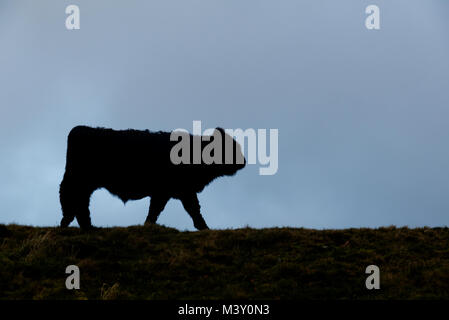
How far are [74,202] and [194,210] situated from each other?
13.2ft

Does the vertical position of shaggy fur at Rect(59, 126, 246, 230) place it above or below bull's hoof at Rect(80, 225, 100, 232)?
above

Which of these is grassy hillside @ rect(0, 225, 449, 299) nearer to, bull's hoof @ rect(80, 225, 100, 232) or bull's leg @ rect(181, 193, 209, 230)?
bull's hoof @ rect(80, 225, 100, 232)

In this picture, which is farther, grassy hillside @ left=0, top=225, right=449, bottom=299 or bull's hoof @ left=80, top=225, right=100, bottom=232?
bull's hoof @ left=80, top=225, right=100, bottom=232

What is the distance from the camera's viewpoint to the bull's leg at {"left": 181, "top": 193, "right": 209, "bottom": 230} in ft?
54.4

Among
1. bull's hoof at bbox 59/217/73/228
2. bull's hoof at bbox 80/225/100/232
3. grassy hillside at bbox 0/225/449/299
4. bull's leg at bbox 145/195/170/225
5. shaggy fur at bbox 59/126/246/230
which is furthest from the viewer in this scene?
bull's leg at bbox 145/195/170/225

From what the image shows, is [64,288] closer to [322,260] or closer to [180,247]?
[180,247]

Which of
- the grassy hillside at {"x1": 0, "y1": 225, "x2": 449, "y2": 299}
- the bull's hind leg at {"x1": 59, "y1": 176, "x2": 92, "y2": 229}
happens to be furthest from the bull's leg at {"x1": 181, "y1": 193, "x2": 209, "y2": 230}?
the bull's hind leg at {"x1": 59, "y1": 176, "x2": 92, "y2": 229}

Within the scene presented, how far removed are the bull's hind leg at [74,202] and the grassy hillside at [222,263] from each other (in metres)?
1.20

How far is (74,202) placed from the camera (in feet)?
49.3

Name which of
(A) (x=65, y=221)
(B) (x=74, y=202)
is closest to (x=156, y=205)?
(B) (x=74, y=202)
